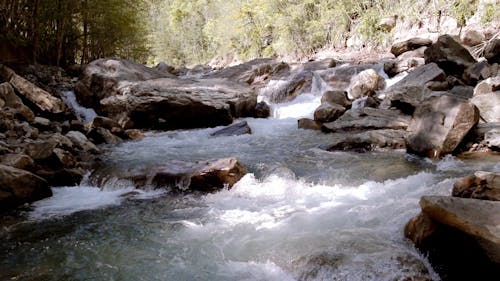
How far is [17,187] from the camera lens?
5539 millimetres

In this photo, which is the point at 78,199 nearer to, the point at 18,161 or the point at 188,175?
the point at 18,161

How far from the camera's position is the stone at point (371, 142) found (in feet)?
26.0

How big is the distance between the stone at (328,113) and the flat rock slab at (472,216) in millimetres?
7351

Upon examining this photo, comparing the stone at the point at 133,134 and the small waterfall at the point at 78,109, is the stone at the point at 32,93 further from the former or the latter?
the stone at the point at 133,134

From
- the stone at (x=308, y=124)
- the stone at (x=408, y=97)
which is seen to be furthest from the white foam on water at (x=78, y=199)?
the stone at (x=408, y=97)

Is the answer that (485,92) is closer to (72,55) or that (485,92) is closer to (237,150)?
(237,150)

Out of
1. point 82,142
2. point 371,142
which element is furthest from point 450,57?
point 82,142

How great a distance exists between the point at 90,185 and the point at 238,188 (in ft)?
8.22

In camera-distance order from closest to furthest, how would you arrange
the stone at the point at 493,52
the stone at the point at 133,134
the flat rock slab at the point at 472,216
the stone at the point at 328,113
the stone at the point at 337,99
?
the flat rock slab at the point at 472,216 → the stone at the point at 133,134 → the stone at the point at 328,113 → the stone at the point at 493,52 → the stone at the point at 337,99

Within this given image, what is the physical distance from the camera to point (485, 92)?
9.51 metres

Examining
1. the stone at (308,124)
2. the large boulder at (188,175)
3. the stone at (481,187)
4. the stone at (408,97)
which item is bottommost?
the large boulder at (188,175)

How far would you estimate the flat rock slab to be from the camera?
9.59ft

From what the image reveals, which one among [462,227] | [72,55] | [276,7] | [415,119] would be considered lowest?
[462,227]

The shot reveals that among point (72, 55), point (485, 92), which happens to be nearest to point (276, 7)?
point (72, 55)
